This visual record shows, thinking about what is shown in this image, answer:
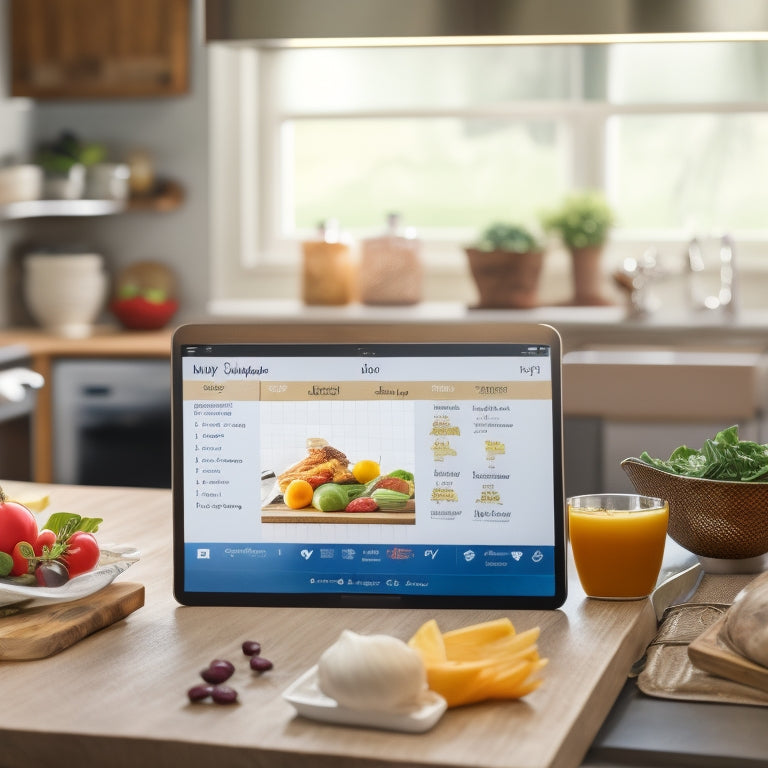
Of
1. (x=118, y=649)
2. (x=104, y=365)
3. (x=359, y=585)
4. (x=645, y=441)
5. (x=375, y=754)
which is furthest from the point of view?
(x=104, y=365)

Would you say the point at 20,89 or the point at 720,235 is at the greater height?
the point at 20,89

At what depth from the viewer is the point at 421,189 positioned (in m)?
4.00

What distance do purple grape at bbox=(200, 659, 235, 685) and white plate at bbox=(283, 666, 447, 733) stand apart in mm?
71

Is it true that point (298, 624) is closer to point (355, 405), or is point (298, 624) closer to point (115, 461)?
point (355, 405)

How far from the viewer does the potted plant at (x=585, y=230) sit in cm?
368

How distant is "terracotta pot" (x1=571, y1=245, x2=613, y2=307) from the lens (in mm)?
3721

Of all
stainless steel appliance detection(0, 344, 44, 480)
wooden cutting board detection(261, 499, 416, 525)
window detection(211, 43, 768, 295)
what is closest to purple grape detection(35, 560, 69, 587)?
wooden cutting board detection(261, 499, 416, 525)

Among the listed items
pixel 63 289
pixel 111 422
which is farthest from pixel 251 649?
pixel 63 289

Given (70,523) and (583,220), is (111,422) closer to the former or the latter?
(583,220)

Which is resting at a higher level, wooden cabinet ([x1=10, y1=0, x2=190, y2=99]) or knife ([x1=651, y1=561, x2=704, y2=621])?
wooden cabinet ([x1=10, y1=0, x2=190, y2=99])

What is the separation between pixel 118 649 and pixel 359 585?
248 millimetres

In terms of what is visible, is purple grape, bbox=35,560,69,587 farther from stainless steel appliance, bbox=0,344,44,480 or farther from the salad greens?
stainless steel appliance, bbox=0,344,44,480

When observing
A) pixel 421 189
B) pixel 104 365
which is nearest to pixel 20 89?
pixel 104 365

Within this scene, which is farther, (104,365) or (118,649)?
(104,365)
